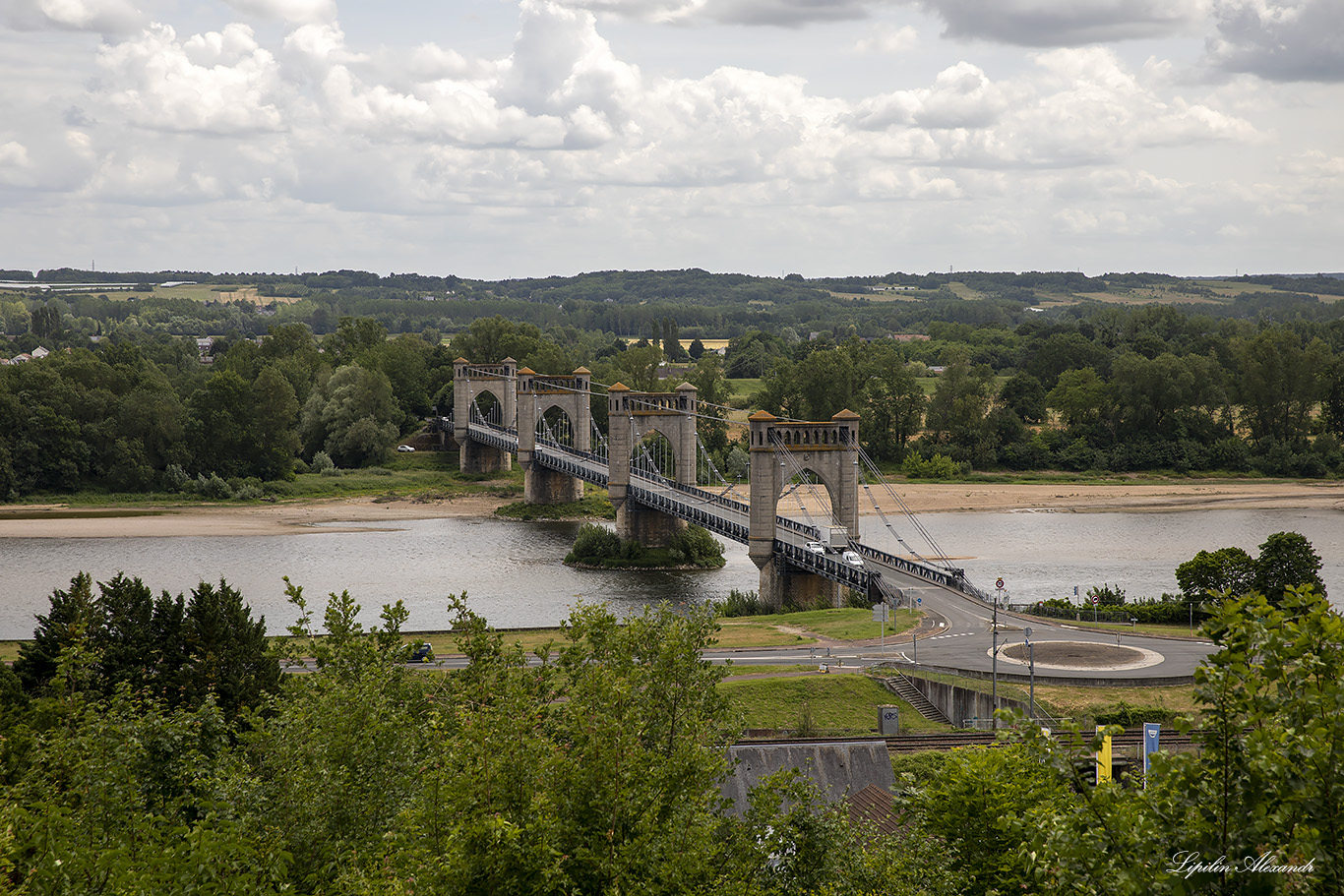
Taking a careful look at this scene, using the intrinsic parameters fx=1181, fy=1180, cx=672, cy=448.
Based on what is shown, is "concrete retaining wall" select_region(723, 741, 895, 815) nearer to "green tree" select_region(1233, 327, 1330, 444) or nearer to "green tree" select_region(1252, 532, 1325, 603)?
"green tree" select_region(1252, 532, 1325, 603)

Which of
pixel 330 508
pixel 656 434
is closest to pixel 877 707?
pixel 656 434

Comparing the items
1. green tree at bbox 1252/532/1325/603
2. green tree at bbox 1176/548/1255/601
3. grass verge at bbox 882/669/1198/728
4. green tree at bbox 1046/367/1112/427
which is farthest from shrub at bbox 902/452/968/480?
grass verge at bbox 882/669/1198/728

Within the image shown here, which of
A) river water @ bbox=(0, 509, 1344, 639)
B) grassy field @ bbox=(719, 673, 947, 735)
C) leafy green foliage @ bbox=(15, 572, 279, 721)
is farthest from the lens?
river water @ bbox=(0, 509, 1344, 639)

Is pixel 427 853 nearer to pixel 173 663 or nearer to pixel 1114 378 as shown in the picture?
pixel 173 663

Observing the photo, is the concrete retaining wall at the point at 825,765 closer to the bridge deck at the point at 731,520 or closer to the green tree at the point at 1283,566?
the bridge deck at the point at 731,520

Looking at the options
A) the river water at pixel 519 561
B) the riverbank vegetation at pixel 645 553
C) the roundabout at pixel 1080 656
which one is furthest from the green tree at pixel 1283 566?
the riverbank vegetation at pixel 645 553

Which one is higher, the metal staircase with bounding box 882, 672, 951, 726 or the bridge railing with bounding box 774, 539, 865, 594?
the bridge railing with bounding box 774, 539, 865, 594
